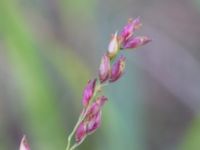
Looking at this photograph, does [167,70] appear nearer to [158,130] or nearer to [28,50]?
[158,130]

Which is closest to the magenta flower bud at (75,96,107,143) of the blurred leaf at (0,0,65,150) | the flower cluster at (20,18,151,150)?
the flower cluster at (20,18,151,150)

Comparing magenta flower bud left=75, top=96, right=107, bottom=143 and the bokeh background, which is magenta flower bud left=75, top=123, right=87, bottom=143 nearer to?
magenta flower bud left=75, top=96, right=107, bottom=143

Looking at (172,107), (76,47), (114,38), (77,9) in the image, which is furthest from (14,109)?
(114,38)

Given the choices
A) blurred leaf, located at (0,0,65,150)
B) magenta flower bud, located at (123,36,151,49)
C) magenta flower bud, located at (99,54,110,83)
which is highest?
blurred leaf, located at (0,0,65,150)

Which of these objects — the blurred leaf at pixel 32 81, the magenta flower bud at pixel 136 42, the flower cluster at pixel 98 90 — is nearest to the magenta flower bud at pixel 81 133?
the flower cluster at pixel 98 90

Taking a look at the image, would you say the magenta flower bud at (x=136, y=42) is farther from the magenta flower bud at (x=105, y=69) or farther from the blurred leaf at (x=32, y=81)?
the blurred leaf at (x=32, y=81)

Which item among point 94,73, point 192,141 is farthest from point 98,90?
point 94,73

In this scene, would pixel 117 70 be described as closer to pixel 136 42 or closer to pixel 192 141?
pixel 136 42

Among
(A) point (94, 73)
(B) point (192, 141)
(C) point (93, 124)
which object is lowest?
(C) point (93, 124)
